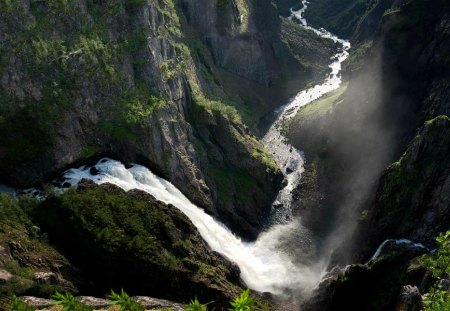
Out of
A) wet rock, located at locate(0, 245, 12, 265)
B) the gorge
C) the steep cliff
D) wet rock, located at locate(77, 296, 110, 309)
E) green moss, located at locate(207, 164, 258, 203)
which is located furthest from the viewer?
green moss, located at locate(207, 164, 258, 203)

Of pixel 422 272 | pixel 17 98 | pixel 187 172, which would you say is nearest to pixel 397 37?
pixel 187 172

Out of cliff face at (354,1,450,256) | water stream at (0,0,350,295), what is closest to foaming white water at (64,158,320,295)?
water stream at (0,0,350,295)

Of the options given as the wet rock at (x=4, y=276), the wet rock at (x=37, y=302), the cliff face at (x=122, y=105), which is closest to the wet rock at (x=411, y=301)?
the wet rock at (x=37, y=302)

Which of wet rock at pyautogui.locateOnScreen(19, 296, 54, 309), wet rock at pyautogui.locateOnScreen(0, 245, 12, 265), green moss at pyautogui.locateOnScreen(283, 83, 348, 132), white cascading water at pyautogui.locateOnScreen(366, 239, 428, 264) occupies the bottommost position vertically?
wet rock at pyautogui.locateOnScreen(19, 296, 54, 309)

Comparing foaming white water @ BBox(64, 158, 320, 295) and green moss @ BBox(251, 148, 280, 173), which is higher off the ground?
green moss @ BBox(251, 148, 280, 173)

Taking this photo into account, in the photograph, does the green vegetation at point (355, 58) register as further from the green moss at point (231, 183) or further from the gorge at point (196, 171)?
the green moss at point (231, 183)

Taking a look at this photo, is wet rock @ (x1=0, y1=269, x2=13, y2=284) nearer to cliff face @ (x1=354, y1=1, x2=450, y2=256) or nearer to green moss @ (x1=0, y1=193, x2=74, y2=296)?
green moss @ (x1=0, y1=193, x2=74, y2=296)

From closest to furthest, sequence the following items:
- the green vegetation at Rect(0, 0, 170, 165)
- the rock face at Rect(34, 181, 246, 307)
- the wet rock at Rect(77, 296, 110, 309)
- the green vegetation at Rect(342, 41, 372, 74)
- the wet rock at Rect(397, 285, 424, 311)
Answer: the wet rock at Rect(397, 285, 424, 311) → the wet rock at Rect(77, 296, 110, 309) → the rock face at Rect(34, 181, 246, 307) → the green vegetation at Rect(0, 0, 170, 165) → the green vegetation at Rect(342, 41, 372, 74)

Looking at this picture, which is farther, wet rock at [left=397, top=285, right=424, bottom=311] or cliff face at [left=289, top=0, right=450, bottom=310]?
cliff face at [left=289, top=0, right=450, bottom=310]
